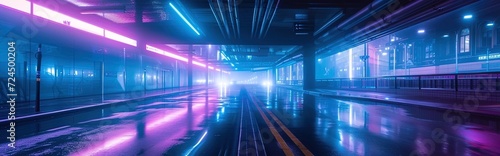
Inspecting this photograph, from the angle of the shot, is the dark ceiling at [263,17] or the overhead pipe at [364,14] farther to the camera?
the dark ceiling at [263,17]

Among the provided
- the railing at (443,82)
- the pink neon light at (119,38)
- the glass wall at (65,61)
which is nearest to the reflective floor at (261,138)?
the railing at (443,82)

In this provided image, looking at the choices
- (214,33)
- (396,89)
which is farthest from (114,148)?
(396,89)

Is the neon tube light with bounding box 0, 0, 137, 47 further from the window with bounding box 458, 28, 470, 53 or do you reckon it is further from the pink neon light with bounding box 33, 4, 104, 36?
the window with bounding box 458, 28, 470, 53

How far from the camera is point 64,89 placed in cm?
1800

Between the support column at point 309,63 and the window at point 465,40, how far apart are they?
559 inches

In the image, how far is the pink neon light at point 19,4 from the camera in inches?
507

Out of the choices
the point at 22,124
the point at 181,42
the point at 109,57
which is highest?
the point at 181,42

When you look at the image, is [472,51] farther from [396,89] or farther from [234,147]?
[234,147]

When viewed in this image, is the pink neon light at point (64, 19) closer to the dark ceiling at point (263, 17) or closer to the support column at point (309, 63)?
the dark ceiling at point (263, 17)

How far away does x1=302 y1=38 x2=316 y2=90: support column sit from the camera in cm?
2790

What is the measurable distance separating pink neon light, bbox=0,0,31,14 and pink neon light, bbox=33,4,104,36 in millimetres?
397

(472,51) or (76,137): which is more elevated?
(472,51)

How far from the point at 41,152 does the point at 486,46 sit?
103ft

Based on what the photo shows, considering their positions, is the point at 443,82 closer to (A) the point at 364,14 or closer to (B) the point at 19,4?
(A) the point at 364,14
